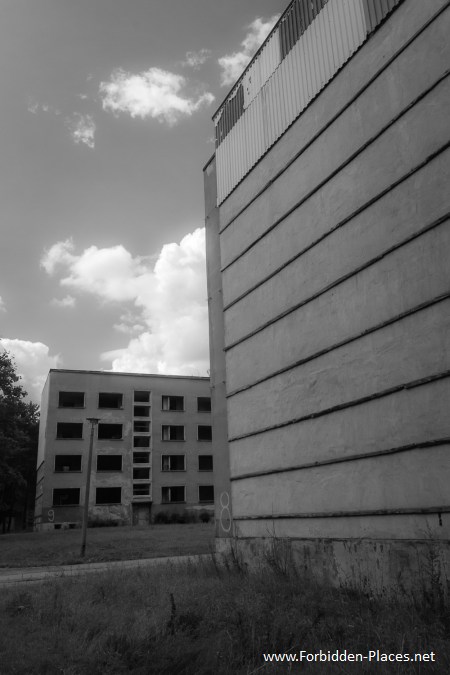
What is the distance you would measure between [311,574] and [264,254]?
6241 millimetres

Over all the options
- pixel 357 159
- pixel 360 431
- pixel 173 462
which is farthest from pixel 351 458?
pixel 173 462

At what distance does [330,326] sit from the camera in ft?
31.1

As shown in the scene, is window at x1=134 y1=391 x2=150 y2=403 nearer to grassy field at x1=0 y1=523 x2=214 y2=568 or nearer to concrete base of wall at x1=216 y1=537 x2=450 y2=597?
grassy field at x1=0 y1=523 x2=214 y2=568

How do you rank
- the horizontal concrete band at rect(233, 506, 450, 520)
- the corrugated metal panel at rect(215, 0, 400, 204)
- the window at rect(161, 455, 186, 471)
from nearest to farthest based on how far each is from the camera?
the horizontal concrete band at rect(233, 506, 450, 520) → the corrugated metal panel at rect(215, 0, 400, 204) → the window at rect(161, 455, 186, 471)

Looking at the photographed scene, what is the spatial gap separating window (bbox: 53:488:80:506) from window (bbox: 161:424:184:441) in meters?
8.26

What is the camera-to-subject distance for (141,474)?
149 feet

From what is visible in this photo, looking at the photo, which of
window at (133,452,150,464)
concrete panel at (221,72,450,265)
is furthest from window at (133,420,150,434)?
concrete panel at (221,72,450,265)

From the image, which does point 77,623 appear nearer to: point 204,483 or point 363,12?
point 363,12

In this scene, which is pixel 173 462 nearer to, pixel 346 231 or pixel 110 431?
pixel 110 431

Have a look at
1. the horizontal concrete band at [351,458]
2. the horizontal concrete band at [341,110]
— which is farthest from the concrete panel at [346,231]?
the horizontal concrete band at [351,458]

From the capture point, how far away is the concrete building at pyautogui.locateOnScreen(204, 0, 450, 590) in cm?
764

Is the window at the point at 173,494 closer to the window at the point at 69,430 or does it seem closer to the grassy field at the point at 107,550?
the window at the point at 69,430

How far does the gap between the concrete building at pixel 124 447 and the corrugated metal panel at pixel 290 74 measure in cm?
3468

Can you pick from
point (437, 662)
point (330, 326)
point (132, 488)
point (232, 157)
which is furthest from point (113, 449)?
point (437, 662)
